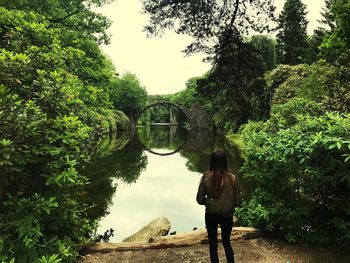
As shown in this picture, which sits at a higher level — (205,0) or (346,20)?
(346,20)

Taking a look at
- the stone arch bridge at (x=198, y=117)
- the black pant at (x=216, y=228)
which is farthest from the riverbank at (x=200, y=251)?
the stone arch bridge at (x=198, y=117)

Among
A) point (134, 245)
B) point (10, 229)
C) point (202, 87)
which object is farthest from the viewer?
point (202, 87)

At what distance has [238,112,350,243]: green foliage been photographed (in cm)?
419

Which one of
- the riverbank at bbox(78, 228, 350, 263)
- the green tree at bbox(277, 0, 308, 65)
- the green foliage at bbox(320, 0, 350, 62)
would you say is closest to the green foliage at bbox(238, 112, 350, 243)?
the riverbank at bbox(78, 228, 350, 263)

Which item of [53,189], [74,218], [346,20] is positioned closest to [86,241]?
[74,218]

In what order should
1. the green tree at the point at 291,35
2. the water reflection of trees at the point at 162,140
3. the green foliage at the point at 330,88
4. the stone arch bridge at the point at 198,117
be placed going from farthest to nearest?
the stone arch bridge at the point at 198,117, the green tree at the point at 291,35, the water reflection of trees at the point at 162,140, the green foliage at the point at 330,88

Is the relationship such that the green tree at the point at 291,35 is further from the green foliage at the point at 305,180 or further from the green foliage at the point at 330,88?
the green foliage at the point at 305,180

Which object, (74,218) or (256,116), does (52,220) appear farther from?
(256,116)

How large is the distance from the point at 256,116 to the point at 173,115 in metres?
69.3

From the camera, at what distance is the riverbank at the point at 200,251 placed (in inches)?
175

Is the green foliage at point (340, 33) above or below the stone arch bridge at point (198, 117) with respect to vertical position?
above

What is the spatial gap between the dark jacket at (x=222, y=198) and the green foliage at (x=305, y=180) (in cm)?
110

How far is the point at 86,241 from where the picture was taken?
202 inches

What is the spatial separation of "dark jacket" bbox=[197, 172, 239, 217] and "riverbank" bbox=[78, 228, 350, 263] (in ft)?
4.17
